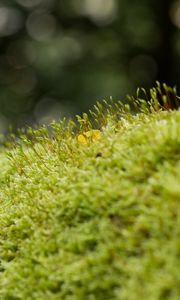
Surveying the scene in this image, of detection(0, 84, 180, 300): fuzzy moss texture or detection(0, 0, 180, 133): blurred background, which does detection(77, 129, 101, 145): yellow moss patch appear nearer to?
detection(0, 84, 180, 300): fuzzy moss texture

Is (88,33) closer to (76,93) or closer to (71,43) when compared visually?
(71,43)

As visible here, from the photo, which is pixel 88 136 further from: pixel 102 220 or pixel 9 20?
pixel 9 20

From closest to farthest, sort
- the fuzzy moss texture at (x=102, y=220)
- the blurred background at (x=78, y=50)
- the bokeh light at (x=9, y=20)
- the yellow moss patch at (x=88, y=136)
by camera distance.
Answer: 1. the fuzzy moss texture at (x=102, y=220)
2. the yellow moss patch at (x=88, y=136)
3. the blurred background at (x=78, y=50)
4. the bokeh light at (x=9, y=20)

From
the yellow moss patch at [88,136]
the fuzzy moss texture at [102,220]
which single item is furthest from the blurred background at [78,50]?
the fuzzy moss texture at [102,220]

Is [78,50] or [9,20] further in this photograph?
[9,20]

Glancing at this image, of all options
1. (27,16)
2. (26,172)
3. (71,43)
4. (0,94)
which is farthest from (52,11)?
(26,172)

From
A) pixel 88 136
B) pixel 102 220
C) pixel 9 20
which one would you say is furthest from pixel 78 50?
pixel 102 220

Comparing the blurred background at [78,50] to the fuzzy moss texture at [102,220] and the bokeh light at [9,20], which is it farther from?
the fuzzy moss texture at [102,220]
